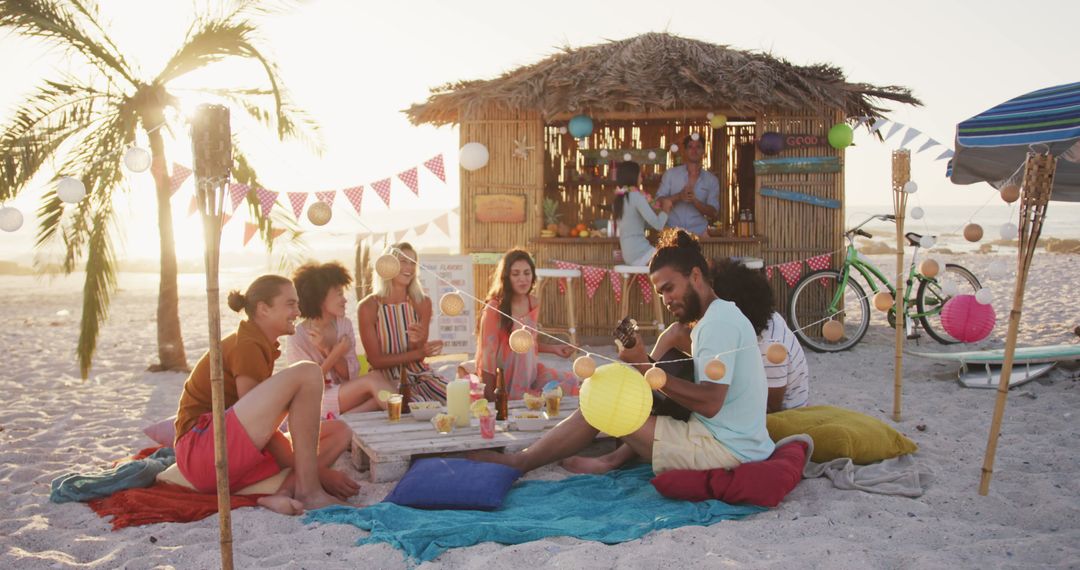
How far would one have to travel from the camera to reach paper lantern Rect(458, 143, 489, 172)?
331 inches

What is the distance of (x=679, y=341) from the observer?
3.89 metres

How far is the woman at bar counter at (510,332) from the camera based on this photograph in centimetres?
523

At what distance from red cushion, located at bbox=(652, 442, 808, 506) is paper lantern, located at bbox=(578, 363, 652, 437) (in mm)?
756

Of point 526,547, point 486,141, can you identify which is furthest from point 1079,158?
point 486,141

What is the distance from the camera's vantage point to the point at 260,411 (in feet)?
11.3

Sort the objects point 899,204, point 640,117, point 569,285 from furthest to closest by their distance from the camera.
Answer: point 640,117 → point 569,285 → point 899,204

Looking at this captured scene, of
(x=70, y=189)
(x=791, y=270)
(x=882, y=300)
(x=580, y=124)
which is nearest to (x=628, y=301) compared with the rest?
(x=791, y=270)

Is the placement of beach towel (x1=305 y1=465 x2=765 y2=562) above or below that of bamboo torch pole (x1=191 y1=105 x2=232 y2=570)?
below

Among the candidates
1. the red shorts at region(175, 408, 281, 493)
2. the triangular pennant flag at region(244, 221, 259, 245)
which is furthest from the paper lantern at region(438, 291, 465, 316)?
the triangular pennant flag at region(244, 221, 259, 245)

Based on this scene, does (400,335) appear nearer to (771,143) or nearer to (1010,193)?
(1010,193)

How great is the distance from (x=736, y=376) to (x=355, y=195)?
4.68 m

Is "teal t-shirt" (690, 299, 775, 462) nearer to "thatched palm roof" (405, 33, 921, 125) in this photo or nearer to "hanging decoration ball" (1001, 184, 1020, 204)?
"hanging decoration ball" (1001, 184, 1020, 204)

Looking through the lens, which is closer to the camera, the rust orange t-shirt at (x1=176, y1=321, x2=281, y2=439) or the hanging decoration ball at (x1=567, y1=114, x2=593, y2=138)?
the rust orange t-shirt at (x1=176, y1=321, x2=281, y2=439)

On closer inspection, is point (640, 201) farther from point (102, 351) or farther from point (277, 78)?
point (102, 351)
